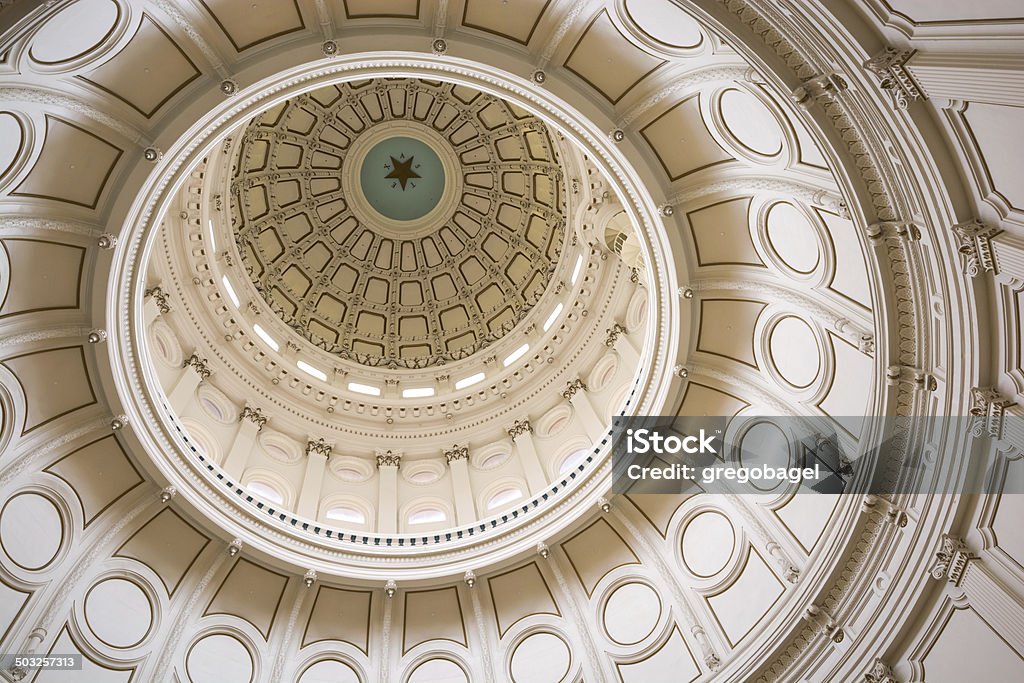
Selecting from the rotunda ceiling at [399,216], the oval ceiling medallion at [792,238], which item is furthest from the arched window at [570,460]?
the oval ceiling medallion at [792,238]

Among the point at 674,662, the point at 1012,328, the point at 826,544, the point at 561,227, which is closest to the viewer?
the point at 1012,328

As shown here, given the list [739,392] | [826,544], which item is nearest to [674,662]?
[826,544]

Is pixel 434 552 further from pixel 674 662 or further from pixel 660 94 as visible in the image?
pixel 660 94

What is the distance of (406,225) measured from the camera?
101ft

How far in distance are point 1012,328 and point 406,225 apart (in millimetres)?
24922

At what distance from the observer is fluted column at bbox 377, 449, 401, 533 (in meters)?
21.9

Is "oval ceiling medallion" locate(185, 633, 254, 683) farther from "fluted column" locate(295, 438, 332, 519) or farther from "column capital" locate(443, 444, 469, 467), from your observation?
"column capital" locate(443, 444, 469, 467)

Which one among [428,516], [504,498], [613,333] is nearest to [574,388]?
[613,333]

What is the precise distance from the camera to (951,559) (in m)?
11.5

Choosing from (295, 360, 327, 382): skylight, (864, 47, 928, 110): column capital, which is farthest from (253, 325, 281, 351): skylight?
(864, 47, 928, 110): column capital

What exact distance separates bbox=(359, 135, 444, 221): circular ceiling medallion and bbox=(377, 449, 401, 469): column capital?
11.8 metres

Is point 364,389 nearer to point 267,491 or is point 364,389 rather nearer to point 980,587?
point 267,491

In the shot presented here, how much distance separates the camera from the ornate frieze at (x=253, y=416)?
22844 mm

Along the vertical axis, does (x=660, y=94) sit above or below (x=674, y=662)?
above
